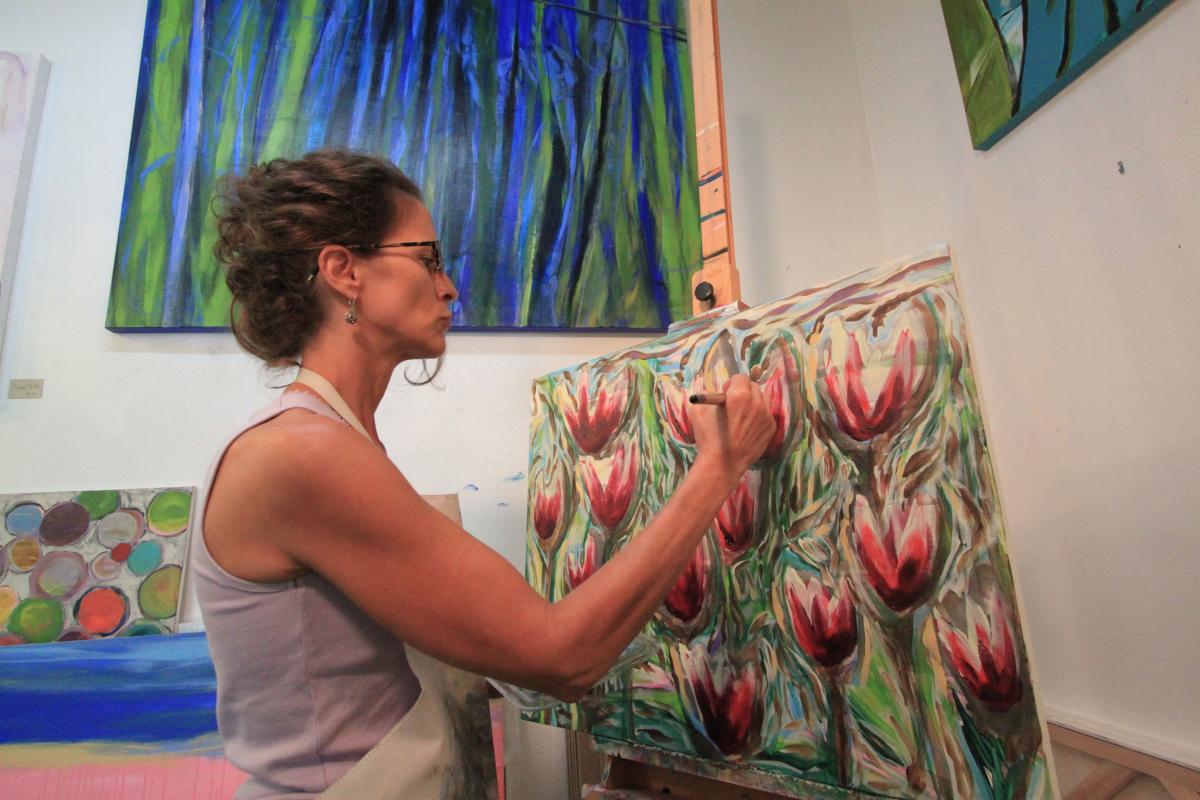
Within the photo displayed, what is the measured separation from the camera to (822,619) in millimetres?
799

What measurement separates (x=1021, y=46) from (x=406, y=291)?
1.28 m

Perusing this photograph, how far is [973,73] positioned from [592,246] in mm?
908

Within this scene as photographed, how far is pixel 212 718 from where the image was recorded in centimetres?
121

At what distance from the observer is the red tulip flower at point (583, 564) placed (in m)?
1.08

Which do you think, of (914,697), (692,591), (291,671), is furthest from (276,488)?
(914,697)

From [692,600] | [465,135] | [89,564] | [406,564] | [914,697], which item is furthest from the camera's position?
[465,135]

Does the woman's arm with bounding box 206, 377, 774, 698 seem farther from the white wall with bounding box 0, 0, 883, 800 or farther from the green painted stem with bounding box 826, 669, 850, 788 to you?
the white wall with bounding box 0, 0, 883, 800

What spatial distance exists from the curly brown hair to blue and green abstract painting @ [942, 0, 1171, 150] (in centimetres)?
121

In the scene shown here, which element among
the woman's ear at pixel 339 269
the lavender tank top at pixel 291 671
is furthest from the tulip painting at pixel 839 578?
the woman's ear at pixel 339 269

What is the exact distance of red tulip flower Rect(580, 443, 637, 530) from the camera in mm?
1052

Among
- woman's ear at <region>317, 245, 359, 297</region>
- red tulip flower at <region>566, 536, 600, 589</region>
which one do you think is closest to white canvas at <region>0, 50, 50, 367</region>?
woman's ear at <region>317, 245, 359, 297</region>

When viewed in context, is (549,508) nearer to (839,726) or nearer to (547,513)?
(547,513)

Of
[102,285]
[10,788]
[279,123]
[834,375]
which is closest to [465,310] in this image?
[279,123]

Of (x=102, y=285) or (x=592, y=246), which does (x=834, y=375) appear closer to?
(x=592, y=246)
